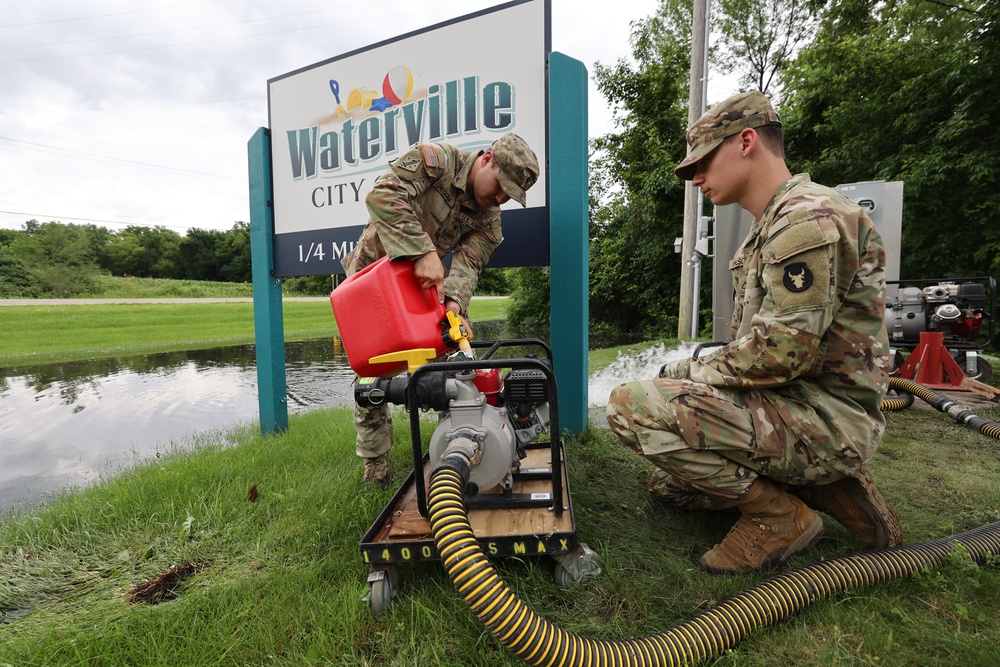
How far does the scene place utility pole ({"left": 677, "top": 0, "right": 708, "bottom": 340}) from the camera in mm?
8359

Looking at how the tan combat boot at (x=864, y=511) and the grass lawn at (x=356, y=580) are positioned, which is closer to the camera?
the grass lawn at (x=356, y=580)

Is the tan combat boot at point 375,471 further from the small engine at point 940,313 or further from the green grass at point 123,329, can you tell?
the green grass at point 123,329

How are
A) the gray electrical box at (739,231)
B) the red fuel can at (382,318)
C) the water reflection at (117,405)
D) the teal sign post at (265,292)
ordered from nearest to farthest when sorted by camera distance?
1. the red fuel can at (382,318)
2. the water reflection at (117,405)
3. the teal sign post at (265,292)
4. the gray electrical box at (739,231)

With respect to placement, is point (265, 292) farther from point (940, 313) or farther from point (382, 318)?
point (940, 313)

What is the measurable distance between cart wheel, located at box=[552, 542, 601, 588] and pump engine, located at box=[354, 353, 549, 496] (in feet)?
1.23

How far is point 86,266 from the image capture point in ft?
87.8

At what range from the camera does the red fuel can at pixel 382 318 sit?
6.40ft

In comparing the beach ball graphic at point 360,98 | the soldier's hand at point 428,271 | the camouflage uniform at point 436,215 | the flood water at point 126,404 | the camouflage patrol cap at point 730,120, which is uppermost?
the beach ball graphic at point 360,98

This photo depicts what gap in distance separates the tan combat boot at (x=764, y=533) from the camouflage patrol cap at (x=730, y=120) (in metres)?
1.31

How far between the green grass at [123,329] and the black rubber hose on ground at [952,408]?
957 centimetres

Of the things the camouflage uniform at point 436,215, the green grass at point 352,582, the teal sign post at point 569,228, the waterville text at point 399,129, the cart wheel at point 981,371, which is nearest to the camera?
the green grass at point 352,582

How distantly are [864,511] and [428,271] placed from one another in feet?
6.49

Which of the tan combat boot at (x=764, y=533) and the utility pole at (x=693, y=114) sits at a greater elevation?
the utility pole at (x=693, y=114)

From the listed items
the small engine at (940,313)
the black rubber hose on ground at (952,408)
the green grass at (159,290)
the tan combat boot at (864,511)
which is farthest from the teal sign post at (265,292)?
the green grass at (159,290)
